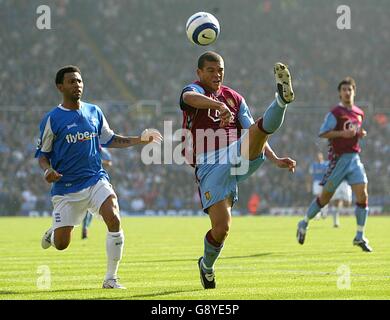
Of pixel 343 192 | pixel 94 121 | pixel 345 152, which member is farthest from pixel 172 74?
pixel 94 121

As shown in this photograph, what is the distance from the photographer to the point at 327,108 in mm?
47406

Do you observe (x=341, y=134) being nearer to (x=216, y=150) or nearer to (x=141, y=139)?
(x=141, y=139)

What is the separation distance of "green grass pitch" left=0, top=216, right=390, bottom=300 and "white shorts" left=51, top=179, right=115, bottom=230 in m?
0.74

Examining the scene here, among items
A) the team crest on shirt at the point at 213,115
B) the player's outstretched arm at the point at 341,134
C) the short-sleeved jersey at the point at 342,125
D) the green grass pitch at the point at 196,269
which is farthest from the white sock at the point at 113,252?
the short-sleeved jersey at the point at 342,125

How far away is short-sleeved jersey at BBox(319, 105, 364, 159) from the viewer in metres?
17.5

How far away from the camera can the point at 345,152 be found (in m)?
17.8

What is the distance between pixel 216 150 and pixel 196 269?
323 cm

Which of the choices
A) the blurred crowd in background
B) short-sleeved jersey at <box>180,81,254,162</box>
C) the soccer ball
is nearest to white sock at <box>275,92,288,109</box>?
short-sleeved jersey at <box>180,81,254,162</box>

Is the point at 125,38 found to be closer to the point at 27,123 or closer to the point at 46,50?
the point at 46,50

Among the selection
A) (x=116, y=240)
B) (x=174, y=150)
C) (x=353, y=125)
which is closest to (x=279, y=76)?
(x=116, y=240)

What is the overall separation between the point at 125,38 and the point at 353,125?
35617 mm

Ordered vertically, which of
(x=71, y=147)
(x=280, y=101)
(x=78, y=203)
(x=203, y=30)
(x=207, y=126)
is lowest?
(x=78, y=203)

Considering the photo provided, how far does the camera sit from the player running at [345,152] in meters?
17.4

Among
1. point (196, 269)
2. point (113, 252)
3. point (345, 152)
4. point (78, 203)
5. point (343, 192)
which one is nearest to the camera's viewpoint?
point (113, 252)
